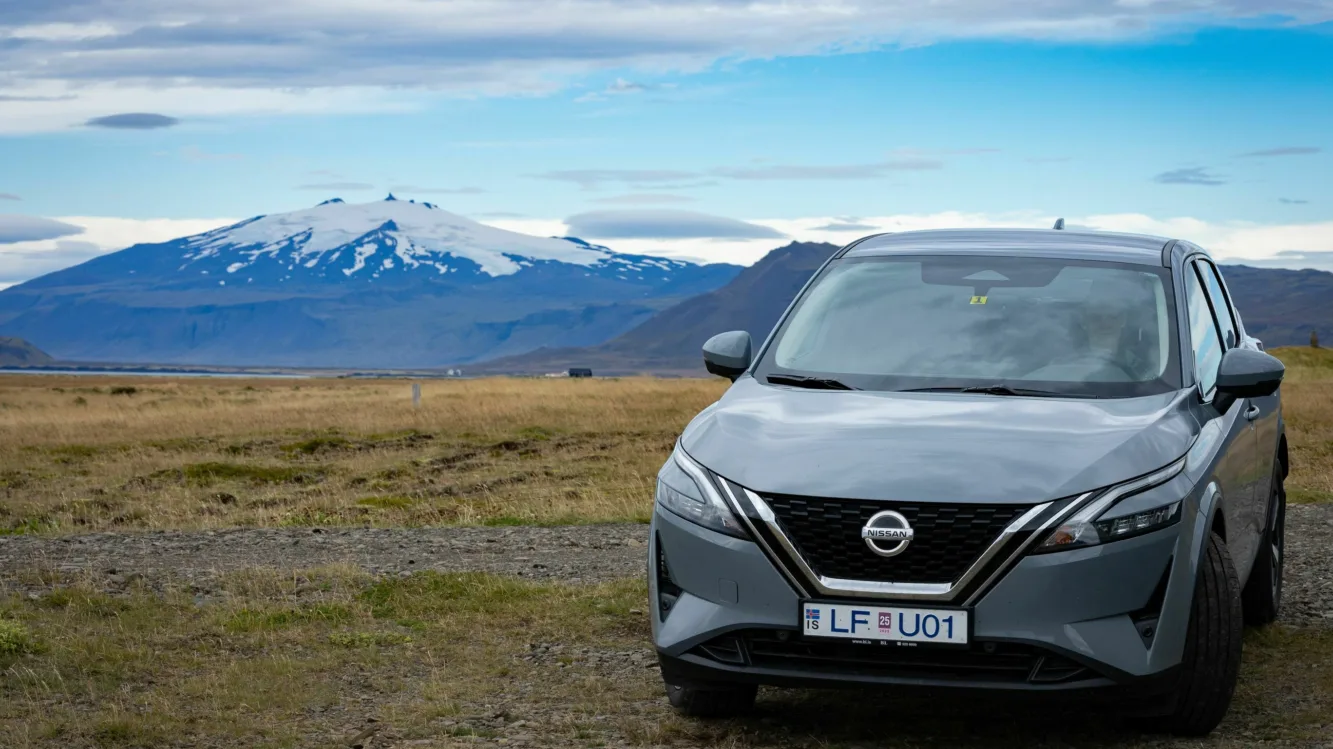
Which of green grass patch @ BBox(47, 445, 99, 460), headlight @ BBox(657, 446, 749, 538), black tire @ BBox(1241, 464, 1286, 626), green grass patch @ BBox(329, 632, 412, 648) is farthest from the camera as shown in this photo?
green grass patch @ BBox(47, 445, 99, 460)

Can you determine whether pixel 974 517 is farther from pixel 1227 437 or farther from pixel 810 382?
pixel 1227 437

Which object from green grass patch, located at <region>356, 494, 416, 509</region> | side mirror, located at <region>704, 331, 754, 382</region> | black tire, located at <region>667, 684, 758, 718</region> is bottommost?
green grass patch, located at <region>356, 494, 416, 509</region>

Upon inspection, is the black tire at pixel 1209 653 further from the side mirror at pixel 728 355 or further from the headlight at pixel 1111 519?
the side mirror at pixel 728 355

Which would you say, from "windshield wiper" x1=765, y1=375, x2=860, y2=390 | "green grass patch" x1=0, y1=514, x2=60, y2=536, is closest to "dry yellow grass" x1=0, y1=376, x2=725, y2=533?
"green grass patch" x1=0, y1=514, x2=60, y2=536

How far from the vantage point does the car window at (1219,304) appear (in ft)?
22.5

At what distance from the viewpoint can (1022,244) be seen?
6.53m

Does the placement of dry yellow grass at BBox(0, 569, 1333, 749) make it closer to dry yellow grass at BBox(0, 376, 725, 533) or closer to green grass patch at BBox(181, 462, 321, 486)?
dry yellow grass at BBox(0, 376, 725, 533)

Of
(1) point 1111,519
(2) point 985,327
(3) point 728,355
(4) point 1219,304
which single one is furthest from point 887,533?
(4) point 1219,304

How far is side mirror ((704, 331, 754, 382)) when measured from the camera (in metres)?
6.19

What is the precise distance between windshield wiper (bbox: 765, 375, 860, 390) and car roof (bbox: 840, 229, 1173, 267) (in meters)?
0.99

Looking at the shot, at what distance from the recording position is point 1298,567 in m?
9.28

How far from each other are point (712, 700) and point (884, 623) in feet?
3.38

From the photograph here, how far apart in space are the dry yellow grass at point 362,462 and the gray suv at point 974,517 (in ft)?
24.0

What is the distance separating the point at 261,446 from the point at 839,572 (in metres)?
21.1
